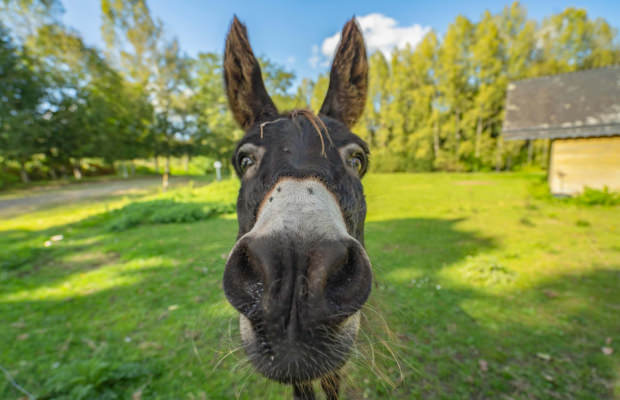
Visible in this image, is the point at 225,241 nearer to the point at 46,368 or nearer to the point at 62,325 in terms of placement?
the point at 62,325

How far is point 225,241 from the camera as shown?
7.53 m

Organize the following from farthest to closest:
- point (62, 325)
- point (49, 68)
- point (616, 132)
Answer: point (49, 68) → point (616, 132) → point (62, 325)

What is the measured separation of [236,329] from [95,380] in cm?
187

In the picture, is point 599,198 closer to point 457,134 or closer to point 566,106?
point 566,106

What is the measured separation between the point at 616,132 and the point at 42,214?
90.6ft

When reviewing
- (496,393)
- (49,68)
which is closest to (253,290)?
(496,393)

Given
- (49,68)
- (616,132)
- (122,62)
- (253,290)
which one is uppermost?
(122,62)

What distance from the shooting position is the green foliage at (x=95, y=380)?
2.63 metres

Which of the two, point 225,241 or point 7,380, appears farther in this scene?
point 225,241

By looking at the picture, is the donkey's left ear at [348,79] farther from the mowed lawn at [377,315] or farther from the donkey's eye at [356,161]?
the mowed lawn at [377,315]

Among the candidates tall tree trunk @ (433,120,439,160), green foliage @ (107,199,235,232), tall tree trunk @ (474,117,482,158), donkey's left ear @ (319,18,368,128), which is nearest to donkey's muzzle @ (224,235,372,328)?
donkey's left ear @ (319,18,368,128)

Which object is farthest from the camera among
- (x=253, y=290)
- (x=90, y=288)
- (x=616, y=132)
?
(x=616, y=132)

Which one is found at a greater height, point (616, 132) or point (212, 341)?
point (616, 132)

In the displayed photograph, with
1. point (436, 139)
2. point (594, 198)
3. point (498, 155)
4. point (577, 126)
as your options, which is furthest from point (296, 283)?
point (498, 155)
